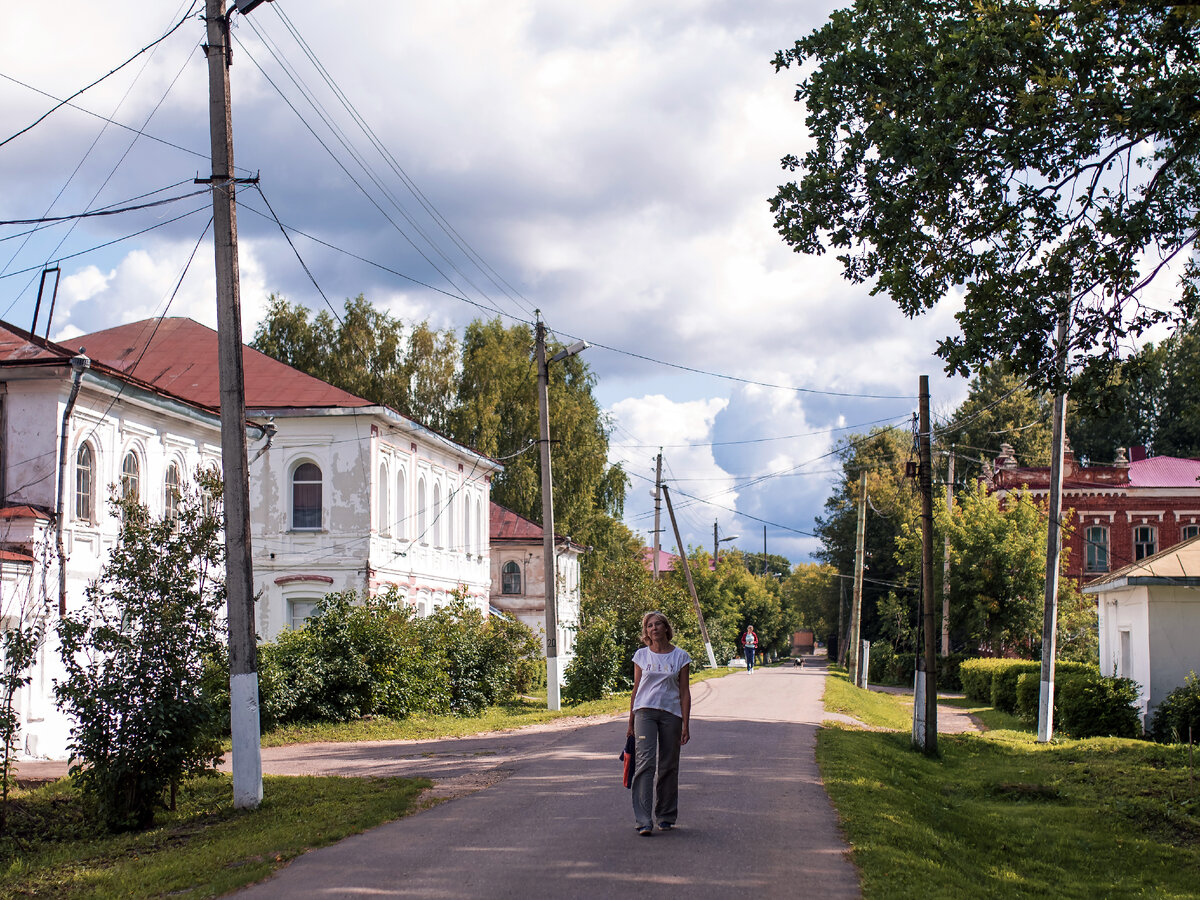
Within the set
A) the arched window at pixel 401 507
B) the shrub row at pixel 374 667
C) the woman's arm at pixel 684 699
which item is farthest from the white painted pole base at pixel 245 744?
the arched window at pixel 401 507

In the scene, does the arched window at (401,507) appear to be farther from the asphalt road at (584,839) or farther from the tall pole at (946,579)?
the tall pole at (946,579)

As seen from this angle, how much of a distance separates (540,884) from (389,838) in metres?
2.20

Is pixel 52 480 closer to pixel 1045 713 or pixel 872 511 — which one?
pixel 1045 713

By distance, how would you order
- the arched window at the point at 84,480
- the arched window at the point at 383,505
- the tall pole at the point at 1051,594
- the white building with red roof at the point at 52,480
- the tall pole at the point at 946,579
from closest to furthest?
1. the white building with red roof at the point at 52,480
2. the arched window at the point at 84,480
3. the tall pole at the point at 1051,594
4. the arched window at the point at 383,505
5. the tall pole at the point at 946,579

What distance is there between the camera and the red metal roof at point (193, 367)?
1180 inches

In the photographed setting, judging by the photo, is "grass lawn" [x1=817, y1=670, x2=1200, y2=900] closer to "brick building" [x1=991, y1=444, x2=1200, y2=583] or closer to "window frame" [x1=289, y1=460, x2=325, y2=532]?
"window frame" [x1=289, y1=460, x2=325, y2=532]

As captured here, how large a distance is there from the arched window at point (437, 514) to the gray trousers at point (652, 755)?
90.7 ft

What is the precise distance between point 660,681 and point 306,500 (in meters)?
23.4

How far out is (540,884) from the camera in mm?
7258

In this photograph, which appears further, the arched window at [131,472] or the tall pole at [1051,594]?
the tall pole at [1051,594]

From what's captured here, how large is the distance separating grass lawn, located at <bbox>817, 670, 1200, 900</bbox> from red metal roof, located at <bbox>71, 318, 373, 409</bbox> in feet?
57.1

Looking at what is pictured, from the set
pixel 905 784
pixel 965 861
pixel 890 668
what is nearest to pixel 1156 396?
pixel 890 668

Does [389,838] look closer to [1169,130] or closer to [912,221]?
[912,221]

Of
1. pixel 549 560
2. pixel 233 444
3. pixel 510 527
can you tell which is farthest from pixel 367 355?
pixel 233 444
